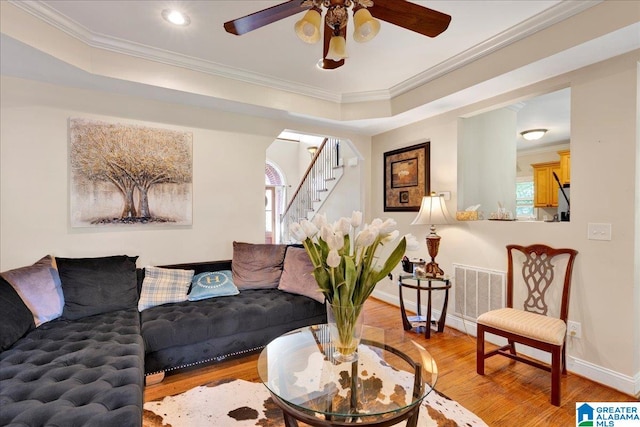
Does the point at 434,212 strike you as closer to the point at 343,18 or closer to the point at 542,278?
the point at 542,278

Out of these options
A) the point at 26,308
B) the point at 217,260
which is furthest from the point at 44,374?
the point at 217,260

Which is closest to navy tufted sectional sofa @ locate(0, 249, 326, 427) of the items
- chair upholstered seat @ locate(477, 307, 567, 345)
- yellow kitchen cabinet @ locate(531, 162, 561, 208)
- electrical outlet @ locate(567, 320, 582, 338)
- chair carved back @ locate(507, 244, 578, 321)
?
chair upholstered seat @ locate(477, 307, 567, 345)

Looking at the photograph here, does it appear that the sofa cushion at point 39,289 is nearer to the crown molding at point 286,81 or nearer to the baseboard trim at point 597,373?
the crown molding at point 286,81

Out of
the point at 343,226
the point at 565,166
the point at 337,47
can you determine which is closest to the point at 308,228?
the point at 343,226

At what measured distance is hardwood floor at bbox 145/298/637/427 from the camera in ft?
6.29

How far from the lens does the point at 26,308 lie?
6.80 feet

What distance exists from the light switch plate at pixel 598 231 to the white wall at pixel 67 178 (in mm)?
2975

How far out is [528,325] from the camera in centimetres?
219

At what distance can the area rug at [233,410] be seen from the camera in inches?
72.4

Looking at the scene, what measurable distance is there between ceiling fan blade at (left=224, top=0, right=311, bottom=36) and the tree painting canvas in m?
1.91

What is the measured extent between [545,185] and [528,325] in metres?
4.54

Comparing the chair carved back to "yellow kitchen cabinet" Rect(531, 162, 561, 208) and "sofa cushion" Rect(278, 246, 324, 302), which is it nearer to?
"sofa cushion" Rect(278, 246, 324, 302)

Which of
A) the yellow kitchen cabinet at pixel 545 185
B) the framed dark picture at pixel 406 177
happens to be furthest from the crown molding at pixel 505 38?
the yellow kitchen cabinet at pixel 545 185

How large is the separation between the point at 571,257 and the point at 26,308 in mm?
4038
